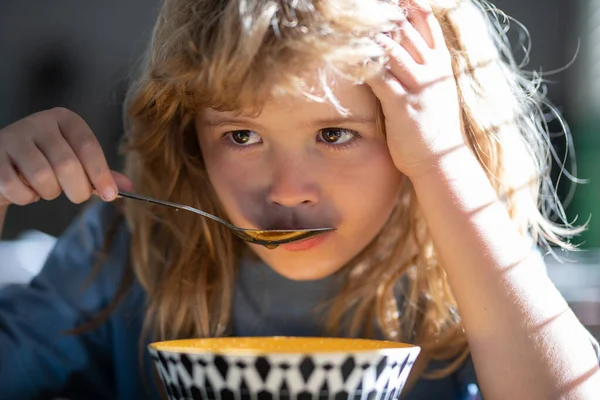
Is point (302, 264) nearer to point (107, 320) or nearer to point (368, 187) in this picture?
point (368, 187)

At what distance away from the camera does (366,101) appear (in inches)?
33.9

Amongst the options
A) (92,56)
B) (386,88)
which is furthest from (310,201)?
(92,56)

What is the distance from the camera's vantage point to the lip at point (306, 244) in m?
0.89

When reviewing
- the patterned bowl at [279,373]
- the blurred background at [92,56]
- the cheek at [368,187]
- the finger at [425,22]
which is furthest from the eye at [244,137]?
the blurred background at [92,56]

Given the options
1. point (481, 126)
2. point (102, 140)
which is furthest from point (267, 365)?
point (102, 140)

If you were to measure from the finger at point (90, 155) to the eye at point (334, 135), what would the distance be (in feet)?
0.73

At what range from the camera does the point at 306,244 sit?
89 centimetres

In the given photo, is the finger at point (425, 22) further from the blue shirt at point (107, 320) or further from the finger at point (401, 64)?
the blue shirt at point (107, 320)

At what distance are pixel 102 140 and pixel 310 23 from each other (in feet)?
4.98

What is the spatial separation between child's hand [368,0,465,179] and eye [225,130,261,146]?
140mm

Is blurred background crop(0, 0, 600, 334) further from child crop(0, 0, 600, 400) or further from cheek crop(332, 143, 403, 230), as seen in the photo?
cheek crop(332, 143, 403, 230)

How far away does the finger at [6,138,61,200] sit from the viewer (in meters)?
0.82

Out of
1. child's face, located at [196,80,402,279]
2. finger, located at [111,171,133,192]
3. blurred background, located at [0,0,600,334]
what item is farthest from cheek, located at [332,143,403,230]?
blurred background, located at [0,0,600,334]

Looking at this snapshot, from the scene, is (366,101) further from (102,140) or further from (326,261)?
(102,140)
